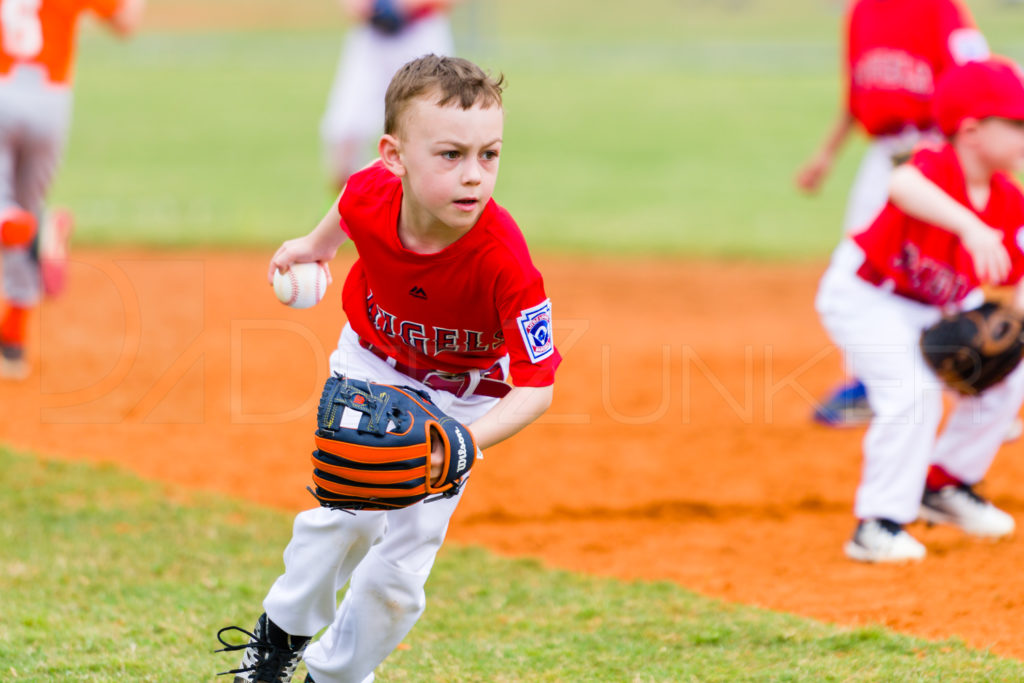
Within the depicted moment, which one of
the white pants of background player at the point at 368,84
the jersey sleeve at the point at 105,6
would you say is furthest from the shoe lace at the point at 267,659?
the white pants of background player at the point at 368,84

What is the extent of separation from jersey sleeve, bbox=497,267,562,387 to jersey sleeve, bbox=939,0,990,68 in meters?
3.92

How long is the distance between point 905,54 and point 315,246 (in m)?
3.94

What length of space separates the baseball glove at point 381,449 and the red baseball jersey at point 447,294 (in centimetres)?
24

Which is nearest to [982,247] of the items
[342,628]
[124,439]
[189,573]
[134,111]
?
[342,628]

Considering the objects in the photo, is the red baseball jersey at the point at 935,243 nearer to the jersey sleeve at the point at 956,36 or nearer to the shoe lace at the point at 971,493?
the shoe lace at the point at 971,493

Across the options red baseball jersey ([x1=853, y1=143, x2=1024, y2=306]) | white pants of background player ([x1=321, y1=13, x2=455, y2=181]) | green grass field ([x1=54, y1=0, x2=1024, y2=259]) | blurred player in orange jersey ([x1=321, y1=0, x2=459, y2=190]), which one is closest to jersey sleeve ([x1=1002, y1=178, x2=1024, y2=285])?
red baseball jersey ([x1=853, y1=143, x2=1024, y2=306])

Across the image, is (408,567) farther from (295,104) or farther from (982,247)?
(295,104)

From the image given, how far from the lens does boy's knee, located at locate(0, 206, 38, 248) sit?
19.6ft

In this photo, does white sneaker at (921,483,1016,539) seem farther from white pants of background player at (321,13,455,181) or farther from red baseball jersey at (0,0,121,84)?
white pants of background player at (321,13,455,181)

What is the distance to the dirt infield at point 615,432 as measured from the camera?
431 cm

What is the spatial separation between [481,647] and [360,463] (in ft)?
3.54

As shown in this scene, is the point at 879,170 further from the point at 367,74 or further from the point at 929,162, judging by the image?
the point at 367,74

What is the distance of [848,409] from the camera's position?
6305 millimetres

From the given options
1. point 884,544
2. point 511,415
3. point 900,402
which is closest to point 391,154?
point 511,415
